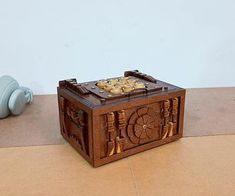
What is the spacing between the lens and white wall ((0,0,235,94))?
1.54m

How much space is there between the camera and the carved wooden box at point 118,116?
819mm

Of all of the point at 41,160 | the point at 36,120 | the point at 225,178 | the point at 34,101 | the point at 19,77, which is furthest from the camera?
the point at 19,77

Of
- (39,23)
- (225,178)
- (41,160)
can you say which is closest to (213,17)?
(39,23)

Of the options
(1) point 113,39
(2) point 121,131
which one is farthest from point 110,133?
(1) point 113,39

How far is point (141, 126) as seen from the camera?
0.90 m

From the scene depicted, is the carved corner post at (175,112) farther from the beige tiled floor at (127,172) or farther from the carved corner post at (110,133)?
the carved corner post at (110,133)

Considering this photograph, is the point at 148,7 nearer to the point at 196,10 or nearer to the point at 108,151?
the point at 196,10

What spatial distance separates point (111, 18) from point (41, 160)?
3.21ft

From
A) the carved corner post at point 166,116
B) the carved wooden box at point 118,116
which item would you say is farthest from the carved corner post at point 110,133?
the carved corner post at point 166,116

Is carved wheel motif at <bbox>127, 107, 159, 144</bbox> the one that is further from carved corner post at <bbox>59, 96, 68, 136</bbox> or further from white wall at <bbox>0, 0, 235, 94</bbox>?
white wall at <bbox>0, 0, 235, 94</bbox>

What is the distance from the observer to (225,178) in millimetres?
790

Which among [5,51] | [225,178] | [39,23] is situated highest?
[39,23]

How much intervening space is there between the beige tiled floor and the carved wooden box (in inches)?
1.7

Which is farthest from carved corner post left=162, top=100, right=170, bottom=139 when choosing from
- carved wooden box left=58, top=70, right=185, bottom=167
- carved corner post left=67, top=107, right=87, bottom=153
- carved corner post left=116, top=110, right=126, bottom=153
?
carved corner post left=67, top=107, right=87, bottom=153
